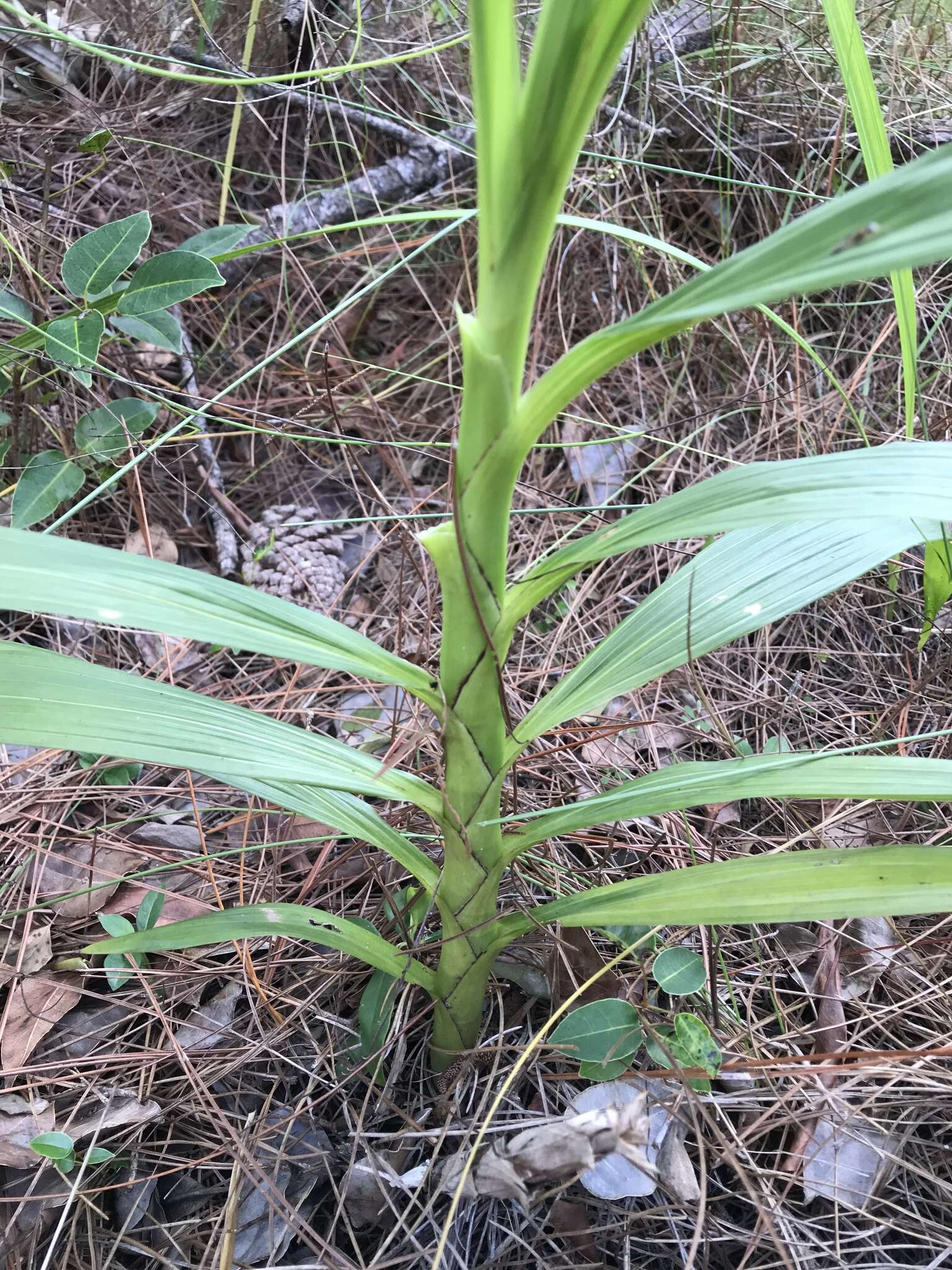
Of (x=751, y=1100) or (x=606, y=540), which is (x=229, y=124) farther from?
(x=751, y=1100)

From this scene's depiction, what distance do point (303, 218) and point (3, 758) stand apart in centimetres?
101

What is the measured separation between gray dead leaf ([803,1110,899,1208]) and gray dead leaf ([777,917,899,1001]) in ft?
0.40

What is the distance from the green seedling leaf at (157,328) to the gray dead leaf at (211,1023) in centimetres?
76

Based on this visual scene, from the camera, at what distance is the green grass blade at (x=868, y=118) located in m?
0.77

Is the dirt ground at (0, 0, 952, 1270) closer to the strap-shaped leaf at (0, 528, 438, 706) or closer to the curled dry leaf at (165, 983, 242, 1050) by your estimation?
the curled dry leaf at (165, 983, 242, 1050)

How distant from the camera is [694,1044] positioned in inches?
27.1

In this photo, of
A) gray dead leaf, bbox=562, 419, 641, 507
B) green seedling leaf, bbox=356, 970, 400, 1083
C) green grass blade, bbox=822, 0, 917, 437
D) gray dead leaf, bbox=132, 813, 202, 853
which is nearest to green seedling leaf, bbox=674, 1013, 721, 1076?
green seedling leaf, bbox=356, 970, 400, 1083

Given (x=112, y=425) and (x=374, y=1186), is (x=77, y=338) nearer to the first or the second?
(x=112, y=425)

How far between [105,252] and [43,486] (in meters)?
0.29

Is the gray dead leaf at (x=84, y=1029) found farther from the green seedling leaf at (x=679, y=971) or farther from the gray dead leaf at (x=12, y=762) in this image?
the green seedling leaf at (x=679, y=971)

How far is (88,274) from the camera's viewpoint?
3.11ft

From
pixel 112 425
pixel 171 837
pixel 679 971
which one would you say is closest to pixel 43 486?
pixel 112 425

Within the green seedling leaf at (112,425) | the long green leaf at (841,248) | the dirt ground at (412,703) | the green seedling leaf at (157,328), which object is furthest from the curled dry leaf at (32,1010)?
the long green leaf at (841,248)

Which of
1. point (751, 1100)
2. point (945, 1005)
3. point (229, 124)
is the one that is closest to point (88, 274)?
point (229, 124)
